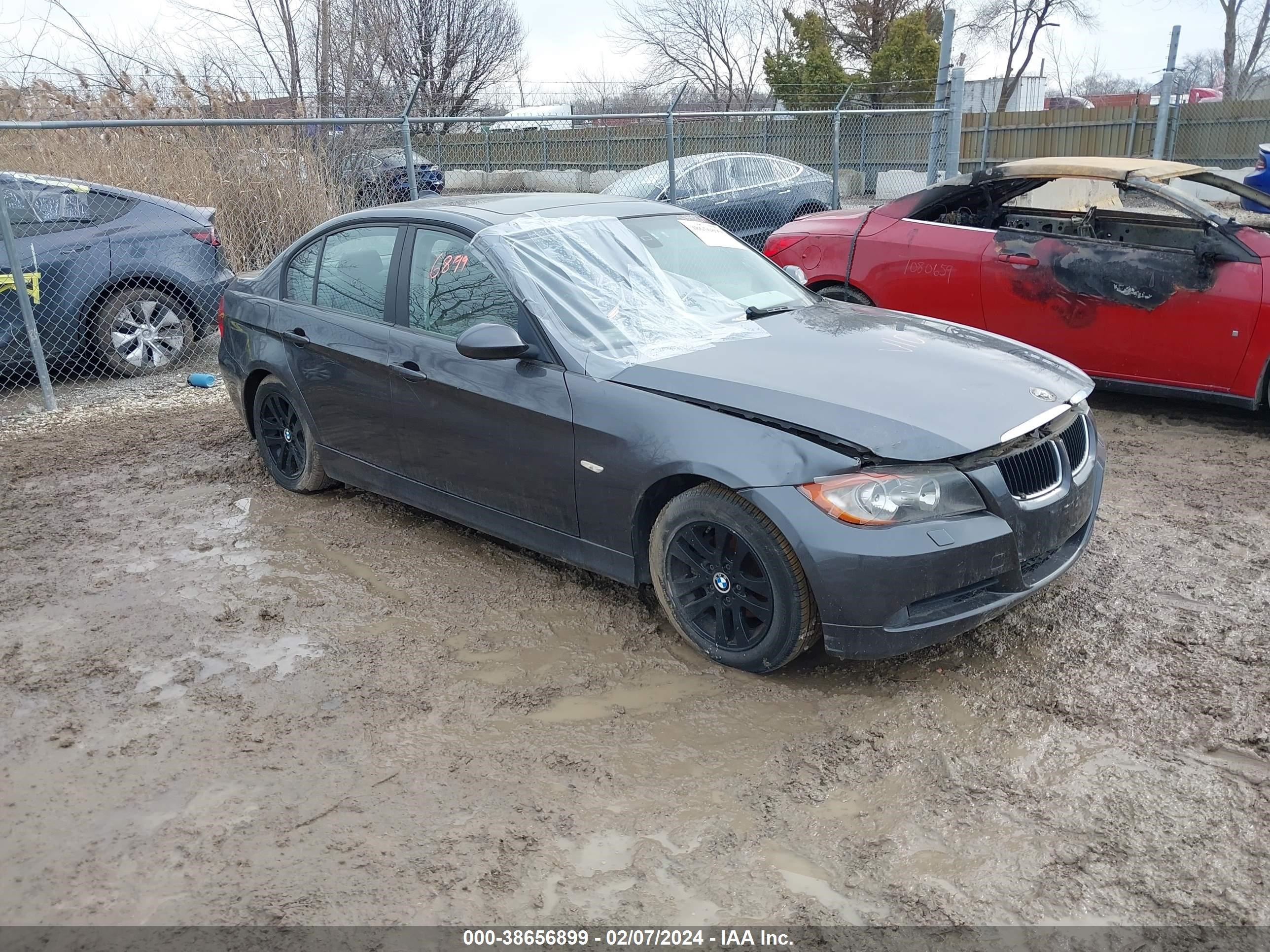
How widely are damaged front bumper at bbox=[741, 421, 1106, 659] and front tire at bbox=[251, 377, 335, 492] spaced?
293cm

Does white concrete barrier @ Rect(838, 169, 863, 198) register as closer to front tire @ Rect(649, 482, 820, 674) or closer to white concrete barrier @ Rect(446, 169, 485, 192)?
white concrete barrier @ Rect(446, 169, 485, 192)

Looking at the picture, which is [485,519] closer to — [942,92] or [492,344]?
[492,344]

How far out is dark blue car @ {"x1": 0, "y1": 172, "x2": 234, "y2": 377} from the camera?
7.78 meters

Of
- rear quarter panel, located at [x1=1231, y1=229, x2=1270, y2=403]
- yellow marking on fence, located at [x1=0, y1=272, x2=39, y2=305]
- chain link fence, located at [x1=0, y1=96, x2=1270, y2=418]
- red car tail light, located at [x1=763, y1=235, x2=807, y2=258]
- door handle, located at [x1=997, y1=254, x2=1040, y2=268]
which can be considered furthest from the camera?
chain link fence, located at [x1=0, y1=96, x2=1270, y2=418]

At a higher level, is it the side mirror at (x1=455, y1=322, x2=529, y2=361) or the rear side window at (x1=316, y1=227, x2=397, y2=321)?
the rear side window at (x1=316, y1=227, x2=397, y2=321)

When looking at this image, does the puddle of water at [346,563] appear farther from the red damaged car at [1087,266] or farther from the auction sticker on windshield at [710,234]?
the red damaged car at [1087,266]

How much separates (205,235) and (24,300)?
1796 mm

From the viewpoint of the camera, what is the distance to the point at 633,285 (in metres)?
4.44

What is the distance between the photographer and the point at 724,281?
188 inches

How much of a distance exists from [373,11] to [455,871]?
53.8 feet

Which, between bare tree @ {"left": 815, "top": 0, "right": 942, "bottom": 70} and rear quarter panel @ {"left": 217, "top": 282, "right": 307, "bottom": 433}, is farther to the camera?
bare tree @ {"left": 815, "top": 0, "right": 942, "bottom": 70}

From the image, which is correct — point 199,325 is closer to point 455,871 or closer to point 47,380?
point 47,380

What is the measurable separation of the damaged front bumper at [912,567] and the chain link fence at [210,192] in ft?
20.6

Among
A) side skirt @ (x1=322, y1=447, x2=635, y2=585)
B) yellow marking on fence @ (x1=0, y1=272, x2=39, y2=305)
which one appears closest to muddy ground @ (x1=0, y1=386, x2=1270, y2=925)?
side skirt @ (x1=322, y1=447, x2=635, y2=585)
